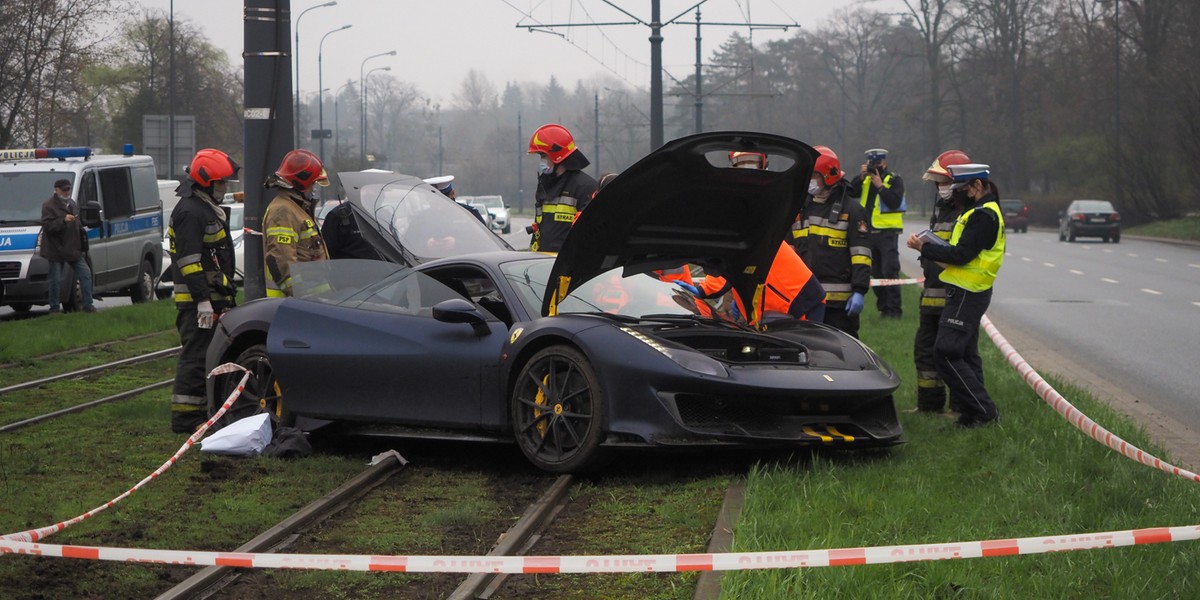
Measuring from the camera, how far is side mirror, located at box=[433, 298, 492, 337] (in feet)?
25.7

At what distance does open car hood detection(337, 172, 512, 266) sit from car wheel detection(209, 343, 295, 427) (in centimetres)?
272

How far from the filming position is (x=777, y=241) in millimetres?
8297

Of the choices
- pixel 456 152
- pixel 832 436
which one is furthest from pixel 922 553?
pixel 456 152

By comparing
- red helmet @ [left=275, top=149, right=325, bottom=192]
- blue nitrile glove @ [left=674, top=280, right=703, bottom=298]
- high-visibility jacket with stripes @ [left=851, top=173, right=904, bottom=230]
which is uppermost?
red helmet @ [left=275, top=149, right=325, bottom=192]

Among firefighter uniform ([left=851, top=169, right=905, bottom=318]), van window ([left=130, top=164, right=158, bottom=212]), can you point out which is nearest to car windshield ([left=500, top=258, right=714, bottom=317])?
firefighter uniform ([left=851, top=169, right=905, bottom=318])

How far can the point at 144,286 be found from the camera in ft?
74.1

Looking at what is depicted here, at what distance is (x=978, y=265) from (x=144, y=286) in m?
16.7

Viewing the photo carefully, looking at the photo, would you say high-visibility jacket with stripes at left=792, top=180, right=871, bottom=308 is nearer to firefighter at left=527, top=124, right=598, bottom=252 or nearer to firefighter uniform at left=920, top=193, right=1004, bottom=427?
firefighter uniform at left=920, top=193, right=1004, bottom=427

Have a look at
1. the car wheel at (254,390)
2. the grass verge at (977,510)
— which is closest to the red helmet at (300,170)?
the car wheel at (254,390)

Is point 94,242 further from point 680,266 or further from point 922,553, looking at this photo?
point 922,553

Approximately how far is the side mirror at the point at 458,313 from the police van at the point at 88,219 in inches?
515

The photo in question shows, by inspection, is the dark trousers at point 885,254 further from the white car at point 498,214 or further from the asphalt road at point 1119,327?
the white car at point 498,214

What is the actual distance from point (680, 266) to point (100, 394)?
562 cm

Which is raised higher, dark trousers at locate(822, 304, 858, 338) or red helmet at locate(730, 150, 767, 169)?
red helmet at locate(730, 150, 767, 169)
